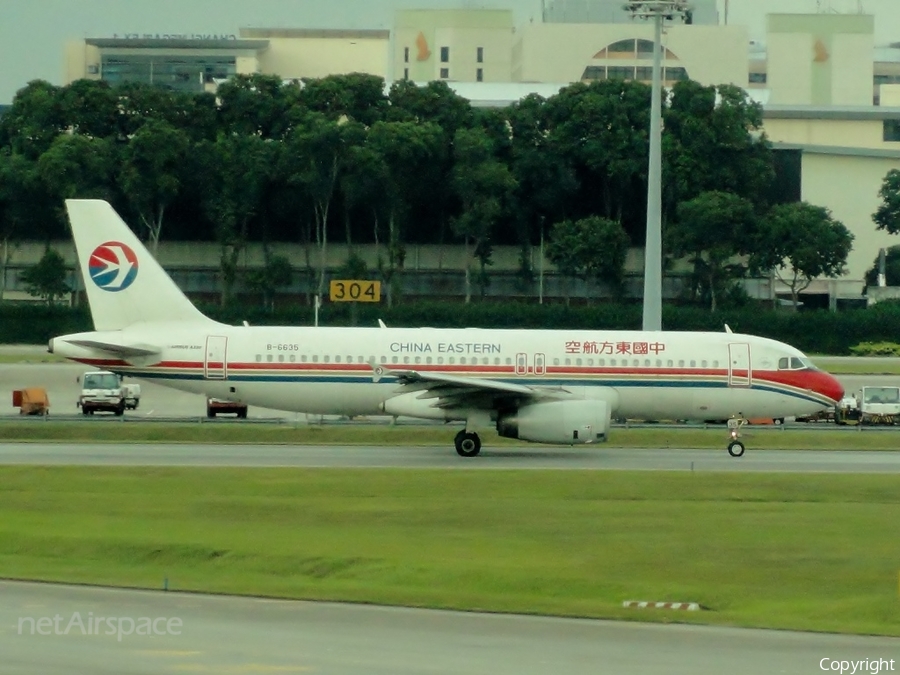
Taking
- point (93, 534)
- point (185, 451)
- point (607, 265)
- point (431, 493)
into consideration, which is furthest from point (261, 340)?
point (607, 265)

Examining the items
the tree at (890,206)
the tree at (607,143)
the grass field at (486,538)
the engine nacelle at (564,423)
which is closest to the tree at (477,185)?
the tree at (607,143)

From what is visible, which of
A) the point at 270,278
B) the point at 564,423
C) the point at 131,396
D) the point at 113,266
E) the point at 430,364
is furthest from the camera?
the point at 270,278

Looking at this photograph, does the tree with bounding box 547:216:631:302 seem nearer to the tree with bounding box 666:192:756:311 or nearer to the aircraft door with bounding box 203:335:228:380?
the tree with bounding box 666:192:756:311

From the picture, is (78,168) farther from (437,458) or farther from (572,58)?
(572,58)

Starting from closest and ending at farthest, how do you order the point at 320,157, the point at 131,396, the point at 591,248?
the point at 131,396, the point at 591,248, the point at 320,157

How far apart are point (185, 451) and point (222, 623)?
2223 cm

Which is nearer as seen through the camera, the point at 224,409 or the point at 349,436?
the point at 349,436

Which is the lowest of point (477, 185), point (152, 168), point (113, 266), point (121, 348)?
point (121, 348)

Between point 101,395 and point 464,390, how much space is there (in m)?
Answer: 20.0

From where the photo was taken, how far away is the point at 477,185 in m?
91.1

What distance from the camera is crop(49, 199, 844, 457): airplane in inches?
1544

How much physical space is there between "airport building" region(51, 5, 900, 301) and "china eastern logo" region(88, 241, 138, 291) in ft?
252

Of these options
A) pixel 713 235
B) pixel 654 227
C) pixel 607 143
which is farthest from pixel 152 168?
pixel 654 227

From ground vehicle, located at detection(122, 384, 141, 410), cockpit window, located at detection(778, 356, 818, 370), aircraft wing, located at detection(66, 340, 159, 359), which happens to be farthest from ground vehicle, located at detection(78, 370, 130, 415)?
cockpit window, located at detection(778, 356, 818, 370)
